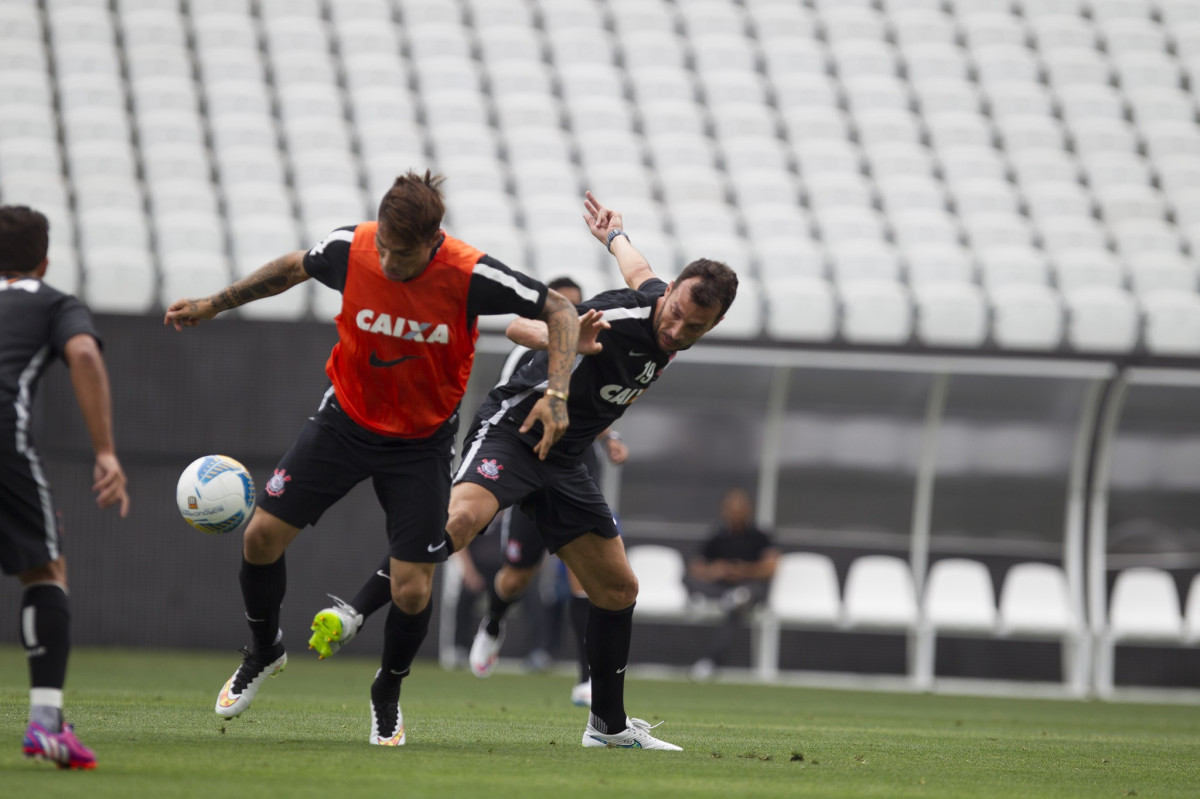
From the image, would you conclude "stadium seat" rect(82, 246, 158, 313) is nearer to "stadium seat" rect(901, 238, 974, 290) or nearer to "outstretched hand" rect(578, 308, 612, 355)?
"stadium seat" rect(901, 238, 974, 290)

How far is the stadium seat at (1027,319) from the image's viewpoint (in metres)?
14.0

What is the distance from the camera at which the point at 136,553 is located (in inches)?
502

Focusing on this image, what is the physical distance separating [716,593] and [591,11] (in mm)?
9953

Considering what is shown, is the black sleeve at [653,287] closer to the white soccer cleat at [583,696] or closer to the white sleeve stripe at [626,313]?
the white sleeve stripe at [626,313]

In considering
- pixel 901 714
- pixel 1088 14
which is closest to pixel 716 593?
pixel 901 714

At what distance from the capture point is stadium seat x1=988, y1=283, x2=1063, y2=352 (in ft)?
46.0

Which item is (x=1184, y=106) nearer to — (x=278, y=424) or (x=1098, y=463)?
(x=1098, y=463)

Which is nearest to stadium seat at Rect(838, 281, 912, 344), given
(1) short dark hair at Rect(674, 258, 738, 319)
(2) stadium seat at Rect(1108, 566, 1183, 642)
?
(2) stadium seat at Rect(1108, 566, 1183, 642)

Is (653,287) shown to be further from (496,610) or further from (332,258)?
(496,610)

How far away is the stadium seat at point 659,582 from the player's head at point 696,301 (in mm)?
7746

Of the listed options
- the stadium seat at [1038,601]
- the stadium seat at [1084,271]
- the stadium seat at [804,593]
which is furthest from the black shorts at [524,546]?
the stadium seat at [1084,271]

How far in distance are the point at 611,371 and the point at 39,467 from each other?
2.35 metres

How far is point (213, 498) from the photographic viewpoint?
542 cm

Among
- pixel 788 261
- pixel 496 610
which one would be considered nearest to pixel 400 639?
pixel 496 610
